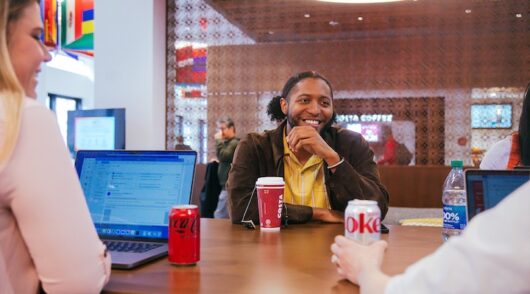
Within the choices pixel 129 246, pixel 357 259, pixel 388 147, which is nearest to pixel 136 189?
pixel 129 246

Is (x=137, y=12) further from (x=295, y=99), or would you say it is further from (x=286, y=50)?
(x=295, y=99)

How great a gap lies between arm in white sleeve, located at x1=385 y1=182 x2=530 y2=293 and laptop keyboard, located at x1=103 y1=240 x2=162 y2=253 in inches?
33.0

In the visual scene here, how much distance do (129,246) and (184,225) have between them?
0.25 metres

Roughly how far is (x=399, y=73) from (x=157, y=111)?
7.89 ft

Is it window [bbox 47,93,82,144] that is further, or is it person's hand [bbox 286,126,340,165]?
window [bbox 47,93,82,144]

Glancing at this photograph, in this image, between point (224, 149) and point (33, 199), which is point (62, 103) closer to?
point (224, 149)

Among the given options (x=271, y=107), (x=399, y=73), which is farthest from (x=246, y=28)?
(x=271, y=107)

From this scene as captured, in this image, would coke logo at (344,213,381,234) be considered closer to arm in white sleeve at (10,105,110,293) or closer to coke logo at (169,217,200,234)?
coke logo at (169,217,200,234)

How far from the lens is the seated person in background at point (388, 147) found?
5.05 meters

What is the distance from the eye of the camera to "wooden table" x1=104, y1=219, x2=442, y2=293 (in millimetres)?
1025

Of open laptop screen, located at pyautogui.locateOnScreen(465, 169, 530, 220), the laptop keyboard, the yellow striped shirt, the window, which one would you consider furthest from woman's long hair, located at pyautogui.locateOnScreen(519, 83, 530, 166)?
the window

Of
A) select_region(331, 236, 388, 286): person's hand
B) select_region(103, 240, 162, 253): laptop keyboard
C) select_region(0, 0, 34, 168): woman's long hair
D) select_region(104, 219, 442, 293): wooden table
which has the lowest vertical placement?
select_region(104, 219, 442, 293): wooden table

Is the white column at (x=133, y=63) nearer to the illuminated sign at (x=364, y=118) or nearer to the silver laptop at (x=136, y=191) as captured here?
the illuminated sign at (x=364, y=118)

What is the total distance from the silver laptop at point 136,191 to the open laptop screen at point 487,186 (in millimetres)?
718
